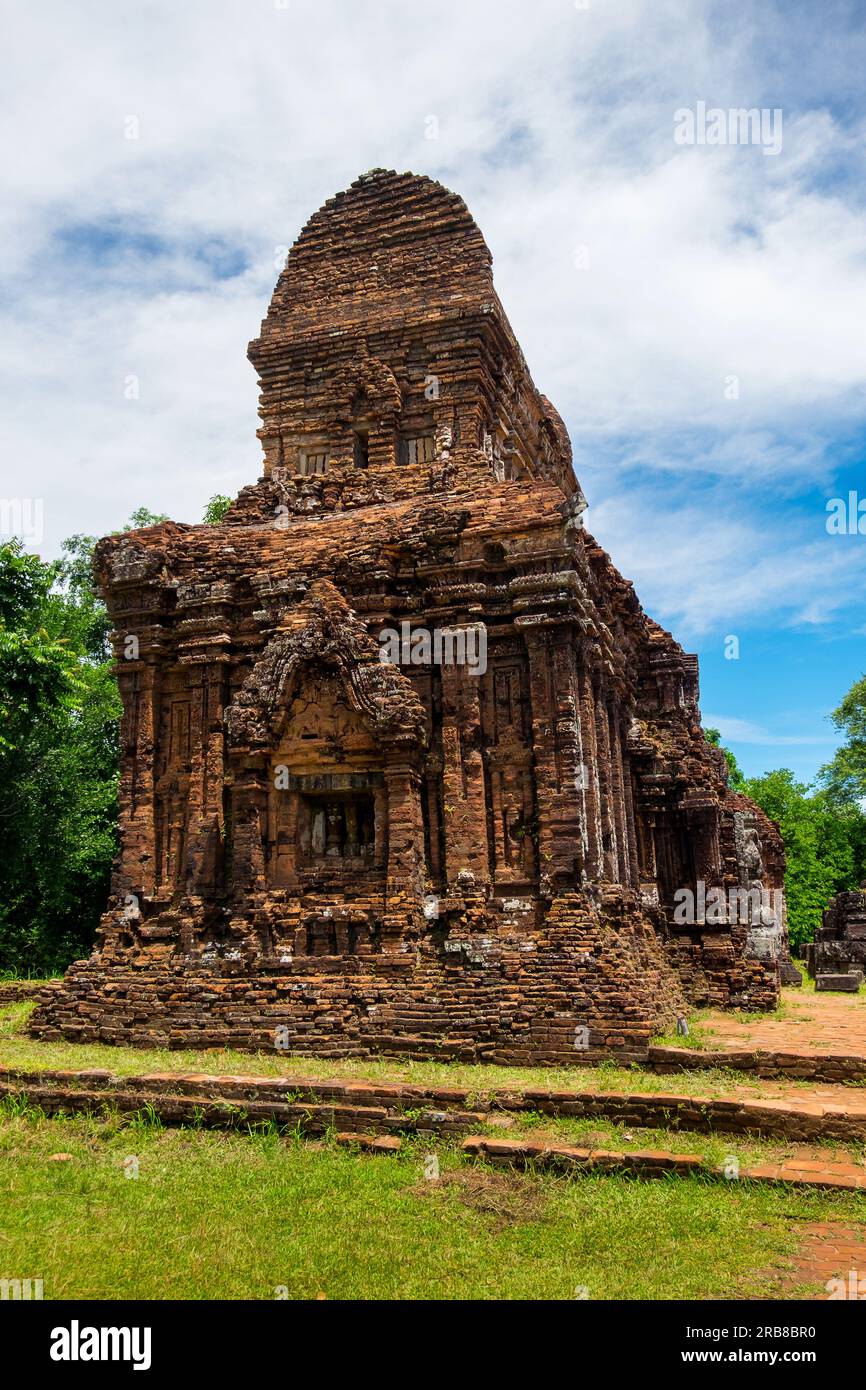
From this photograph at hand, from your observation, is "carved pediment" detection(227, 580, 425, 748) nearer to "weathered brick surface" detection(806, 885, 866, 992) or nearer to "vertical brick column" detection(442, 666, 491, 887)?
"vertical brick column" detection(442, 666, 491, 887)

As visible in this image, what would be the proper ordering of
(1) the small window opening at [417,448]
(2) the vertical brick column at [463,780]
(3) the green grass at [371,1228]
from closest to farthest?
1. (3) the green grass at [371,1228]
2. (2) the vertical brick column at [463,780]
3. (1) the small window opening at [417,448]

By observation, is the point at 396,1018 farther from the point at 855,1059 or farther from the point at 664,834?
the point at 664,834

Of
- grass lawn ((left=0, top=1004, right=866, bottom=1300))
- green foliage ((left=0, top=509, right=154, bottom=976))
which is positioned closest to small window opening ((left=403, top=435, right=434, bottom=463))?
green foliage ((left=0, top=509, right=154, bottom=976))

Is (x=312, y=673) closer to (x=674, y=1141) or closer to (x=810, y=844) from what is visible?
(x=674, y=1141)

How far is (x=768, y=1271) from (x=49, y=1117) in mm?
7630

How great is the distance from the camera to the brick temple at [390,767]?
13.7 metres

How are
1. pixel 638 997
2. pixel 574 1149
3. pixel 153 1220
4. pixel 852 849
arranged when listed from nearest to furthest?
pixel 153 1220 → pixel 574 1149 → pixel 638 997 → pixel 852 849

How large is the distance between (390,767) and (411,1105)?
5.60 metres

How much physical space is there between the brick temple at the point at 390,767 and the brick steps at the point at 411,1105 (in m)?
2.32

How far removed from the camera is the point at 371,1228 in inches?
305

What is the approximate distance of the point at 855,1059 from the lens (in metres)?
10.9

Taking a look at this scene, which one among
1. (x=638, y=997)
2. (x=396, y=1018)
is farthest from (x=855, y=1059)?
(x=396, y=1018)

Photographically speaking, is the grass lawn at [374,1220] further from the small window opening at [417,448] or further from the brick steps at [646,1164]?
the small window opening at [417,448]

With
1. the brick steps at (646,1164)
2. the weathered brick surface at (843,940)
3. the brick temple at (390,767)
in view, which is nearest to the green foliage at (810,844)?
the weathered brick surface at (843,940)
